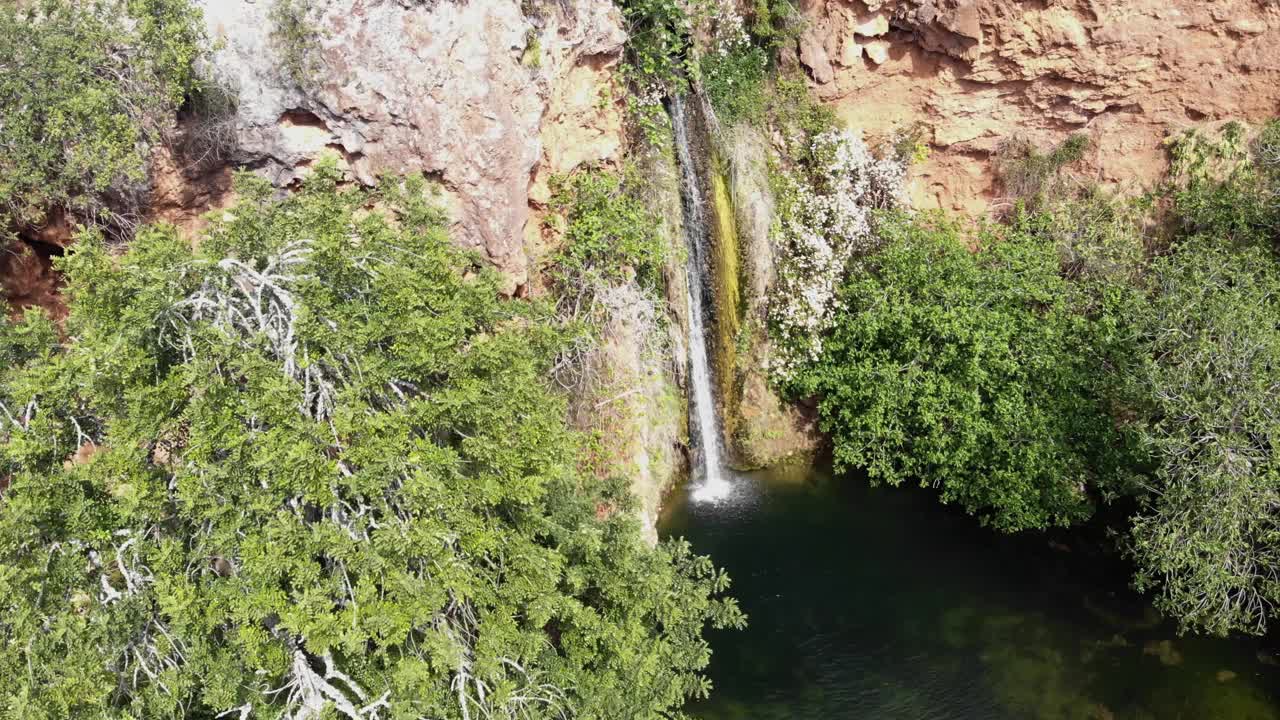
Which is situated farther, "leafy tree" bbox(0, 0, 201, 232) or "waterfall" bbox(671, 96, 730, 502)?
"waterfall" bbox(671, 96, 730, 502)

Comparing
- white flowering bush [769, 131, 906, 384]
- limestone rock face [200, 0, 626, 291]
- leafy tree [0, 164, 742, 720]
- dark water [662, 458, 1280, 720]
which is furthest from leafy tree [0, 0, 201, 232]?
white flowering bush [769, 131, 906, 384]

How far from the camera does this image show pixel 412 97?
9852mm

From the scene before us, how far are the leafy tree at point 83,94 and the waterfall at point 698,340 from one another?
7.16 metres

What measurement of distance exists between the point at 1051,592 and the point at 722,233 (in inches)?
292

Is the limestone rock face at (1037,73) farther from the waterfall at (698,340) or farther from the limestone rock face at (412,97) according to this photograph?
the limestone rock face at (412,97)

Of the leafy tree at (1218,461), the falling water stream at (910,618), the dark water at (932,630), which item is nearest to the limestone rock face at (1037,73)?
the falling water stream at (910,618)

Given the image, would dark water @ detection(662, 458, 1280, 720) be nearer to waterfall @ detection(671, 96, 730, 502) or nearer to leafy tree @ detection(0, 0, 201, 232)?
waterfall @ detection(671, 96, 730, 502)

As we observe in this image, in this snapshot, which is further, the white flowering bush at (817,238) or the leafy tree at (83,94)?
the white flowering bush at (817,238)

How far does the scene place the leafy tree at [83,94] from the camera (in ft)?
27.5

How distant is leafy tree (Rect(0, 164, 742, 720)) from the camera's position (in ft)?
18.8

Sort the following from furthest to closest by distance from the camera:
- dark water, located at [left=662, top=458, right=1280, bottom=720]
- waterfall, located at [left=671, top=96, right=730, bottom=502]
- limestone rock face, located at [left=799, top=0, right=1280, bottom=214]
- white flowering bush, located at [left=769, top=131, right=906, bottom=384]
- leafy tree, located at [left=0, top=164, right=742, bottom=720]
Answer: white flowering bush, located at [left=769, top=131, right=906, bottom=384] → limestone rock face, located at [left=799, top=0, right=1280, bottom=214] → waterfall, located at [left=671, top=96, right=730, bottom=502] → dark water, located at [left=662, top=458, right=1280, bottom=720] → leafy tree, located at [left=0, top=164, right=742, bottom=720]

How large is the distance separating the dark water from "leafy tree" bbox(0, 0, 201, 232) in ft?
29.4

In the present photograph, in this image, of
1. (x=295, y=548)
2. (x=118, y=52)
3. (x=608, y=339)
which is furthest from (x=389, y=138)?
(x=295, y=548)

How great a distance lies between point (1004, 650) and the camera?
1114 cm
